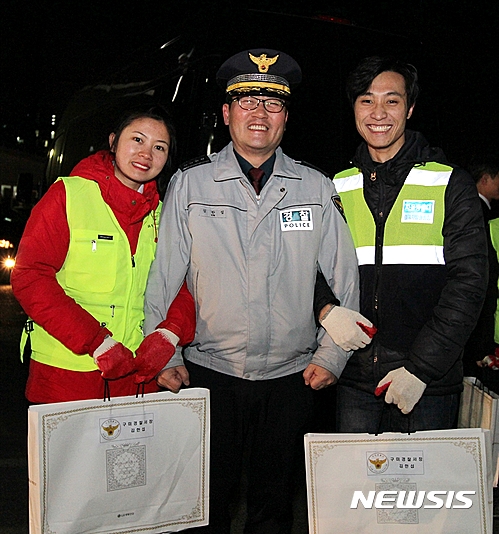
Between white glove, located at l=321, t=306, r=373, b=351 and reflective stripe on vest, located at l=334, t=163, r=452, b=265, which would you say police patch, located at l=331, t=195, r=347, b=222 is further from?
white glove, located at l=321, t=306, r=373, b=351

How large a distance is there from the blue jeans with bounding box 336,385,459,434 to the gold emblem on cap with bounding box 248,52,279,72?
1.37m

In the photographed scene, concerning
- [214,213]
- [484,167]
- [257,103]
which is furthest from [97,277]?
[484,167]

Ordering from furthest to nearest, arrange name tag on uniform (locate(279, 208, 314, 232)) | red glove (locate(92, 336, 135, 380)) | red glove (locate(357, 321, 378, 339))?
name tag on uniform (locate(279, 208, 314, 232))
red glove (locate(357, 321, 378, 339))
red glove (locate(92, 336, 135, 380))

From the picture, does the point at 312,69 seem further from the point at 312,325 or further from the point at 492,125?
the point at 492,125

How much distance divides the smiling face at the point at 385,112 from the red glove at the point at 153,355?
1.16 meters

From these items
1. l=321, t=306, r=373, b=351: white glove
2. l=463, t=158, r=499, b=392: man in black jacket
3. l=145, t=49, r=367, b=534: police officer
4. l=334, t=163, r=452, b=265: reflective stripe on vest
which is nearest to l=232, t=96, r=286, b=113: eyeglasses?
l=145, t=49, r=367, b=534: police officer

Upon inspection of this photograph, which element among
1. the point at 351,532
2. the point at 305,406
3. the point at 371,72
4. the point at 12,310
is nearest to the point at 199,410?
the point at 305,406

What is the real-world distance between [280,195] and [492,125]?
7.18 meters

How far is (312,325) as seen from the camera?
296 cm

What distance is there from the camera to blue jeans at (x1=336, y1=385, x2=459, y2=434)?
9.28 ft

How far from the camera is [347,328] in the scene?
2770 millimetres

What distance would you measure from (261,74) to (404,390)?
139cm

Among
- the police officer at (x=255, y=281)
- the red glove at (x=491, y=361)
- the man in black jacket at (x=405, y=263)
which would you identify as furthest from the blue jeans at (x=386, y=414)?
the red glove at (x=491, y=361)

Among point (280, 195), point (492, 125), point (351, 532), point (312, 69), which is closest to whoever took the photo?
point (351, 532)
